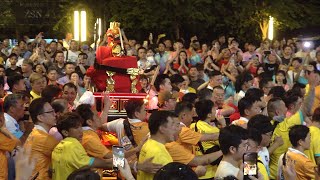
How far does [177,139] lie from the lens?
736 centimetres

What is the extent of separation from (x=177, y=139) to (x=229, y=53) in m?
9.37

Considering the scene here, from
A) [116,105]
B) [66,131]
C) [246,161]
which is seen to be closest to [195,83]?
[116,105]

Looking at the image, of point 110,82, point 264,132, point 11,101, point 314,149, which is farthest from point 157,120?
point 110,82

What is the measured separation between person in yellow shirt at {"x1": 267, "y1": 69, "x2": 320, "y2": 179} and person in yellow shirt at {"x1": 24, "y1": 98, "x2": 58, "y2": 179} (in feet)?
8.21

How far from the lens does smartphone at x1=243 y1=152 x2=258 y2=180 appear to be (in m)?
5.75

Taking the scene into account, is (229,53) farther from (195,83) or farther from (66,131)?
(66,131)

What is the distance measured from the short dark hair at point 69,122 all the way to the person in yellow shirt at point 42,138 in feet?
0.69

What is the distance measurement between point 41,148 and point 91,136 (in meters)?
0.53

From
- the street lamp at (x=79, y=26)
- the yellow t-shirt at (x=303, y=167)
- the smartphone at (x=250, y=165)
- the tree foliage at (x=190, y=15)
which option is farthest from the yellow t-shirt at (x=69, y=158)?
the tree foliage at (x=190, y=15)

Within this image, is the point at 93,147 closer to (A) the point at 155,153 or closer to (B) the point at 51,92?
(A) the point at 155,153

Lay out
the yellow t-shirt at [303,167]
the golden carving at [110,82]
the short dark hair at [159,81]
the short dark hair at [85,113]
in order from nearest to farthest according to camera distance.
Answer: the yellow t-shirt at [303,167] < the short dark hair at [85,113] < the short dark hair at [159,81] < the golden carving at [110,82]

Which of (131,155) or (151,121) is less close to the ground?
(151,121)

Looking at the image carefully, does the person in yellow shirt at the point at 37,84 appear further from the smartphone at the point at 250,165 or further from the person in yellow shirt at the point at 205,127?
the smartphone at the point at 250,165

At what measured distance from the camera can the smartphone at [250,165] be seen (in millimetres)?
5746
